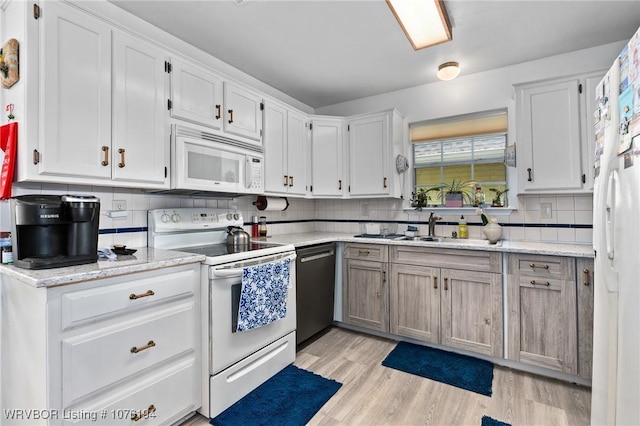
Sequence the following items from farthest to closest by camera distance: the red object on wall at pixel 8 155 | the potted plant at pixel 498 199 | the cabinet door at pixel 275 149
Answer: the potted plant at pixel 498 199, the cabinet door at pixel 275 149, the red object on wall at pixel 8 155

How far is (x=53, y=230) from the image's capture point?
149 cm

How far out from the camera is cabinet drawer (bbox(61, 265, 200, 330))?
1.32 meters

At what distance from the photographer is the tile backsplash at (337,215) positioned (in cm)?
202

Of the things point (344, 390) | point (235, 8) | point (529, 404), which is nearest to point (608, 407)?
point (529, 404)

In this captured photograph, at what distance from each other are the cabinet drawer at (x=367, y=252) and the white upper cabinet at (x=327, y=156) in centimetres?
70

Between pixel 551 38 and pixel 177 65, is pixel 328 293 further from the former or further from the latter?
pixel 551 38

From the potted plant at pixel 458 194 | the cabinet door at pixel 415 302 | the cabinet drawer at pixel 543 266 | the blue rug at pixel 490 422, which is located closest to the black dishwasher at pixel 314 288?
the cabinet door at pixel 415 302

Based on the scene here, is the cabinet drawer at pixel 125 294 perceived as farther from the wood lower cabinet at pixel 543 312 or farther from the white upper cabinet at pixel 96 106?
the wood lower cabinet at pixel 543 312

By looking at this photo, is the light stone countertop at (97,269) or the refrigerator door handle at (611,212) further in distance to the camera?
the refrigerator door handle at (611,212)

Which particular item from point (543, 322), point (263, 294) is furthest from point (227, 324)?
point (543, 322)

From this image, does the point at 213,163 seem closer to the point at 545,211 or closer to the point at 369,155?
the point at 369,155

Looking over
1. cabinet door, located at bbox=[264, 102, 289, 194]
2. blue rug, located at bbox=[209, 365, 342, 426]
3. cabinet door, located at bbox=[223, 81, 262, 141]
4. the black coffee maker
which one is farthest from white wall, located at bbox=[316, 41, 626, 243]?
the black coffee maker

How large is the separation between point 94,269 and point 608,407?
8.17 ft

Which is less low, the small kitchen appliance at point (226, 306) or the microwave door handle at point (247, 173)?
the microwave door handle at point (247, 173)
